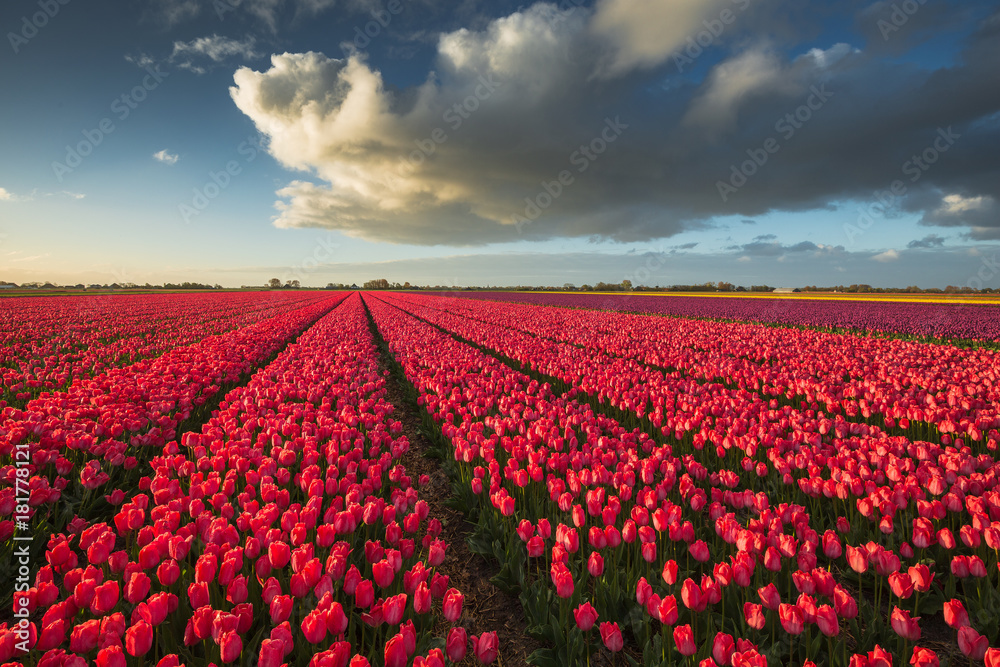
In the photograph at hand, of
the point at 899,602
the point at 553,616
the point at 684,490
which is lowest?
the point at 899,602

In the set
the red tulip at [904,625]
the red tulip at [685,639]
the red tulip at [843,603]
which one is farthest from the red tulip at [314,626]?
the red tulip at [904,625]

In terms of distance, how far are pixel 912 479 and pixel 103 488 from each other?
7536 mm

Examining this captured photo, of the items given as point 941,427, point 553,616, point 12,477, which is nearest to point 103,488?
point 12,477

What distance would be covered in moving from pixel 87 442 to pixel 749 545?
5994 millimetres

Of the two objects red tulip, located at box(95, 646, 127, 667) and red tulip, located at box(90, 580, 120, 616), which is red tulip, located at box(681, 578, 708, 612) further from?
red tulip, located at box(90, 580, 120, 616)

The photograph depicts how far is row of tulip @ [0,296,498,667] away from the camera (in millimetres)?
1981

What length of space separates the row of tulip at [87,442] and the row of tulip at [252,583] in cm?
50

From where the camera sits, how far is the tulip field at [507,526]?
2219 millimetres

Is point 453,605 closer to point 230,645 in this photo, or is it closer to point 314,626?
point 314,626

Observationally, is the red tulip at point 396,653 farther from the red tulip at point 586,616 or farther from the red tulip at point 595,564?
the red tulip at point 595,564

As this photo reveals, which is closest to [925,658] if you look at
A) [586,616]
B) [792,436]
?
[586,616]

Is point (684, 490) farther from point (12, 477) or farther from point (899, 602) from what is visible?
point (12, 477)

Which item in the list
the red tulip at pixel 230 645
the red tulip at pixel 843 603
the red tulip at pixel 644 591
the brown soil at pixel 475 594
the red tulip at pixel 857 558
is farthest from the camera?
the brown soil at pixel 475 594

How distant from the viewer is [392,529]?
2852 mm
